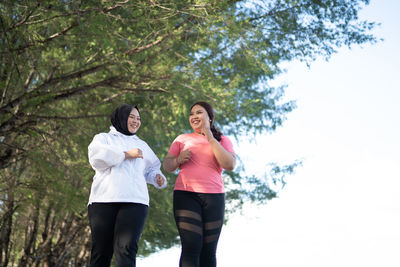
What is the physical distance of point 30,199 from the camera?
441 inches

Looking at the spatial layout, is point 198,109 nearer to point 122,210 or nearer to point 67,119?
point 122,210

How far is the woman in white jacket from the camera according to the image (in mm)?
4570

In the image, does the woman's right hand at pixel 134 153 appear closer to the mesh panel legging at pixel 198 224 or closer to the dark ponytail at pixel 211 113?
the mesh panel legging at pixel 198 224

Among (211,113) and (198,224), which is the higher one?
(211,113)

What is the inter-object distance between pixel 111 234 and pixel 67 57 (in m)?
7.09

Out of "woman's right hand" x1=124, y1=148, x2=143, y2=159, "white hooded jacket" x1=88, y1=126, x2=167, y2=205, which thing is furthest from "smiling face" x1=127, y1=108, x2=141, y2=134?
"woman's right hand" x1=124, y1=148, x2=143, y2=159

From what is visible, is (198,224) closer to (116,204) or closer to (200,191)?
(200,191)

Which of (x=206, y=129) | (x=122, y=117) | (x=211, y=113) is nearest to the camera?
(x=122, y=117)

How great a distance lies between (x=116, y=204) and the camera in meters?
4.68

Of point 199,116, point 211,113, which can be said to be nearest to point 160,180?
point 199,116

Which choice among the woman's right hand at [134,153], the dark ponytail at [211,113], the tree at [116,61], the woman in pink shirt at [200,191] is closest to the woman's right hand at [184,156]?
the woman in pink shirt at [200,191]

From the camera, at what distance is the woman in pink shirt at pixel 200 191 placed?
4.91m

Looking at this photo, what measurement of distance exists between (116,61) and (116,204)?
523cm

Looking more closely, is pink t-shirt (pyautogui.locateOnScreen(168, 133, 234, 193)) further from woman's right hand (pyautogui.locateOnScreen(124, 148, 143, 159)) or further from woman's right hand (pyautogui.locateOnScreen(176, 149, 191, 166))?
woman's right hand (pyautogui.locateOnScreen(124, 148, 143, 159))
